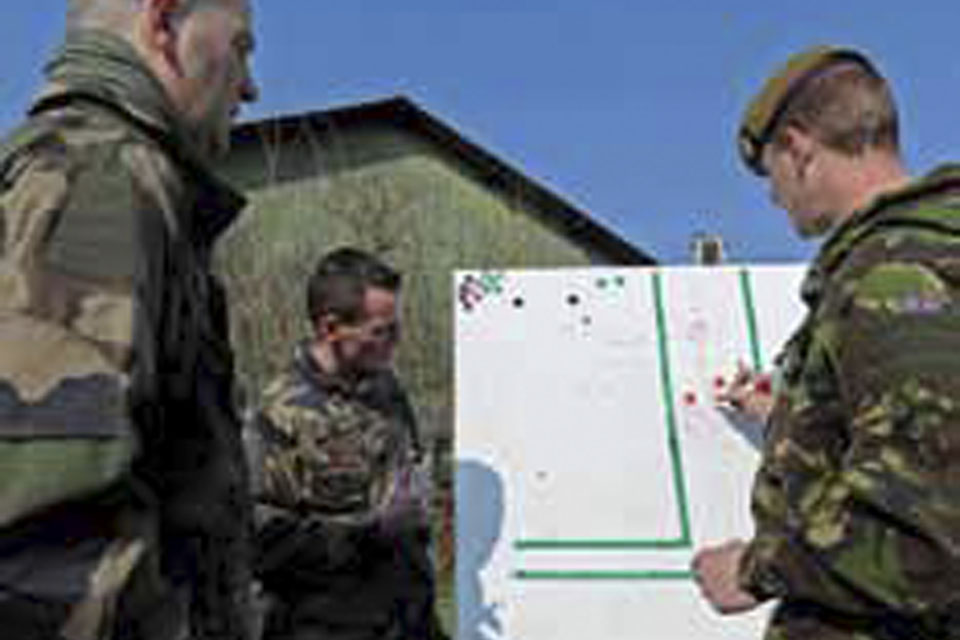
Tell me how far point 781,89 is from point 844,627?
74cm

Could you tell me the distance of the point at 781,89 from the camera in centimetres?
207

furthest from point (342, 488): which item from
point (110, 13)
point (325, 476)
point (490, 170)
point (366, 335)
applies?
point (490, 170)

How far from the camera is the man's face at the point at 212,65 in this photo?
5.61 feet

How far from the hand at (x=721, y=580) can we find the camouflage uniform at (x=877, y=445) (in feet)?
1.54

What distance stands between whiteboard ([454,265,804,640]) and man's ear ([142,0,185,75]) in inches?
76.6

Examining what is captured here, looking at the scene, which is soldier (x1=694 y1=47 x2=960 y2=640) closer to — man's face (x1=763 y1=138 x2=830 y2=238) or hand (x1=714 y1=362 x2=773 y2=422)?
man's face (x1=763 y1=138 x2=830 y2=238)

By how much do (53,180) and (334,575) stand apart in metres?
1.84

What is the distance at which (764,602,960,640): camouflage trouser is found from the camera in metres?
1.79

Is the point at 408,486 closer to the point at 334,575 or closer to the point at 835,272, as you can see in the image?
the point at 334,575

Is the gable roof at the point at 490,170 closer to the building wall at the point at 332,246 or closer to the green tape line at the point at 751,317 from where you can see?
the building wall at the point at 332,246

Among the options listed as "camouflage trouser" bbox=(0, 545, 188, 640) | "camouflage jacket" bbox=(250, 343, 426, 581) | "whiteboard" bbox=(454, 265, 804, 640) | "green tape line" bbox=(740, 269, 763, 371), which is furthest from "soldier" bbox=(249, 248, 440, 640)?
"camouflage trouser" bbox=(0, 545, 188, 640)

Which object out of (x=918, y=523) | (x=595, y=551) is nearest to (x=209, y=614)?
(x=918, y=523)

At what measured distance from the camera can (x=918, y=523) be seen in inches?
69.0

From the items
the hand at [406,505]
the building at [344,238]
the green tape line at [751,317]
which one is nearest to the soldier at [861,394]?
the hand at [406,505]
